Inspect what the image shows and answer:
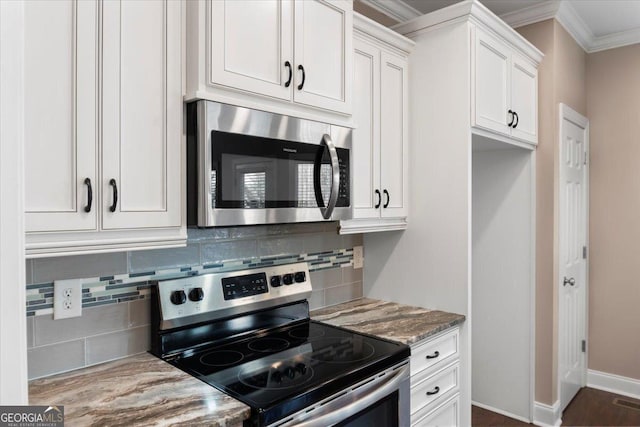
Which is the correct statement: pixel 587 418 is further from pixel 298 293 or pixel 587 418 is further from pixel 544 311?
pixel 298 293

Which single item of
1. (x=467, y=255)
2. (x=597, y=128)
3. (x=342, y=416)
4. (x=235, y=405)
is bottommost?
(x=342, y=416)

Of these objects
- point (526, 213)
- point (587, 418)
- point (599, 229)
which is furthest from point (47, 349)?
point (599, 229)

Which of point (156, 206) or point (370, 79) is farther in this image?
point (370, 79)

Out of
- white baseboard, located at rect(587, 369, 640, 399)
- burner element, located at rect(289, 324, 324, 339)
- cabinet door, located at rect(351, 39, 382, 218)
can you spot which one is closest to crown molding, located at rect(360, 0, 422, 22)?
cabinet door, located at rect(351, 39, 382, 218)

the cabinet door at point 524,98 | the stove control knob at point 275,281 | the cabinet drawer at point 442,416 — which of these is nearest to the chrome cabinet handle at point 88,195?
the stove control knob at point 275,281

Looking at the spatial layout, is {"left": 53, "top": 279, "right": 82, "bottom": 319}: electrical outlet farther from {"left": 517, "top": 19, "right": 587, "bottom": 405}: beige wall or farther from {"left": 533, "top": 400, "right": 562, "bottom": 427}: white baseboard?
{"left": 533, "top": 400, "right": 562, "bottom": 427}: white baseboard

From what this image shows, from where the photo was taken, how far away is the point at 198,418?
1123 millimetres

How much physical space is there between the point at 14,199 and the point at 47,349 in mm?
997

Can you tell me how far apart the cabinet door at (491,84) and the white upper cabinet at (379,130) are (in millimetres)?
365

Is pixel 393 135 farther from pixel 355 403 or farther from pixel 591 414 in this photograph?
pixel 591 414

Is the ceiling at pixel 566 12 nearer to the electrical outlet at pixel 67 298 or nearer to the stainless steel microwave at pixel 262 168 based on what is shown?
the stainless steel microwave at pixel 262 168

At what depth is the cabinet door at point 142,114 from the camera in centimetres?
124

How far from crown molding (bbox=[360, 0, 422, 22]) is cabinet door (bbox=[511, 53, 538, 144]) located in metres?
0.70

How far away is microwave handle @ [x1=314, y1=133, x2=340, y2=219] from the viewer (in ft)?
5.65
